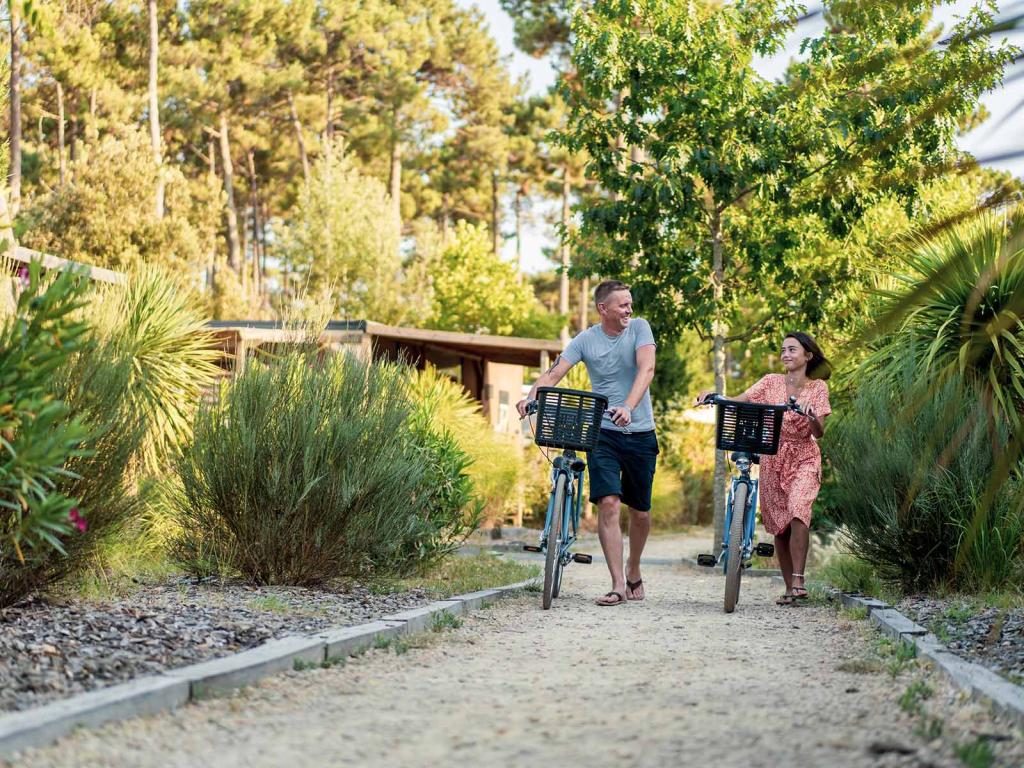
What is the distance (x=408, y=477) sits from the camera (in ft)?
24.1

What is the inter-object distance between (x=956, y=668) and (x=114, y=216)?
29.2 metres

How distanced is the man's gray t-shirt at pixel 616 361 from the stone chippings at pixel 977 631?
1884 mm

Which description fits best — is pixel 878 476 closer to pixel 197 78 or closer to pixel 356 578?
pixel 356 578

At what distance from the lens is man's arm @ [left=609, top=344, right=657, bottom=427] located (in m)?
7.16

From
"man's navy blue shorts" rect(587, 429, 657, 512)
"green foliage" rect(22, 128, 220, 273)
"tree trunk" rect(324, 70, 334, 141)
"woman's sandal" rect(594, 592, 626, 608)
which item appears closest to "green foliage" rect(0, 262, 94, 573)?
"man's navy blue shorts" rect(587, 429, 657, 512)

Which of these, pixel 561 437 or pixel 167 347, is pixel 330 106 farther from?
pixel 561 437

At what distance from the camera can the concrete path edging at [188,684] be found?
10.6ft

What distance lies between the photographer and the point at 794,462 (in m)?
8.11

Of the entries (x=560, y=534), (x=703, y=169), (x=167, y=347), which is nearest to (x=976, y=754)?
(x=560, y=534)

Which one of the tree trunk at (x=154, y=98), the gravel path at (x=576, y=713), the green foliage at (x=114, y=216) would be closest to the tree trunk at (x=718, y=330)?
the gravel path at (x=576, y=713)

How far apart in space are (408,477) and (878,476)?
2.77 metres

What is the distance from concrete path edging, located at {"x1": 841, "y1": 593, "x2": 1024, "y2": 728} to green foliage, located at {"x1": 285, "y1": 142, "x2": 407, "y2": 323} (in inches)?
1209

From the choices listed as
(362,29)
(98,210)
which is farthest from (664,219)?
(362,29)

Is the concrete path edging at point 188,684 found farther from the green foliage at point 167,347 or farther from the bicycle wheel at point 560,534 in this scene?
the green foliage at point 167,347
